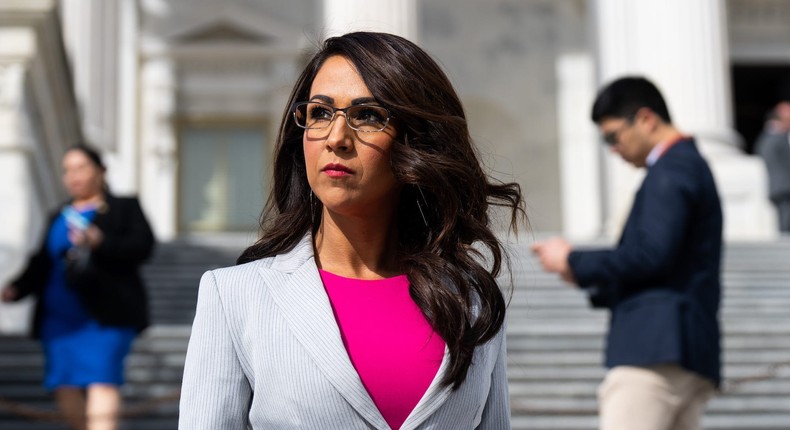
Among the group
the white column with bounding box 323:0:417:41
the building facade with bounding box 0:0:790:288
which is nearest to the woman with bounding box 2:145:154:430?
the white column with bounding box 323:0:417:41

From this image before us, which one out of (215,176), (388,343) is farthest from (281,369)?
(215,176)

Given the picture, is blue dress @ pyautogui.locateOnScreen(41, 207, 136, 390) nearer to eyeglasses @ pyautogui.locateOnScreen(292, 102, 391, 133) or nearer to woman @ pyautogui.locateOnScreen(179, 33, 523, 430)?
woman @ pyautogui.locateOnScreen(179, 33, 523, 430)

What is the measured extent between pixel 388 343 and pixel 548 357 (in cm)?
685

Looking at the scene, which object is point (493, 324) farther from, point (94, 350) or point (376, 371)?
point (94, 350)

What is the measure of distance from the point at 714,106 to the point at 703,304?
13240mm

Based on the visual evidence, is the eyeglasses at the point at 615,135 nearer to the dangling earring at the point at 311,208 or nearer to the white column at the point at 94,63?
the dangling earring at the point at 311,208

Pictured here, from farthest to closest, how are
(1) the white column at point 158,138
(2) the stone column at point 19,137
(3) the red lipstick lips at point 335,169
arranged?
(1) the white column at point 158,138 → (2) the stone column at point 19,137 → (3) the red lipstick lips at point 335,169

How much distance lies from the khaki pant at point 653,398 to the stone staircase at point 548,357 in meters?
1.85

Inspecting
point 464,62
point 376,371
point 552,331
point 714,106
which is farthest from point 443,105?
point 464,62

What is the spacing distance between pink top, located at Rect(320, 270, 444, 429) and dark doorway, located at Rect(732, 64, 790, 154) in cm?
2331

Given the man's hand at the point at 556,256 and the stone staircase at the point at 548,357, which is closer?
the man's hand at the point at 556,256

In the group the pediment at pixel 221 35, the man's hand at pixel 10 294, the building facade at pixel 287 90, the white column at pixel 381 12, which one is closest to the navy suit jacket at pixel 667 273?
the man's hand at pixel 10 294

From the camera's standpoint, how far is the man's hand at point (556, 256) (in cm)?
516

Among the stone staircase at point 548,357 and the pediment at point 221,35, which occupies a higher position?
the pediment at point 221,35
